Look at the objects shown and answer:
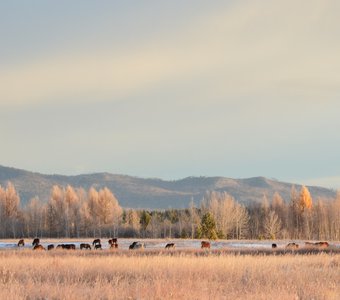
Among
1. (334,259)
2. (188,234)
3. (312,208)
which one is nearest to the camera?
(334,259)

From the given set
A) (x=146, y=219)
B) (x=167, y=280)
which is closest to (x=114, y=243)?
(x=167, y=280)

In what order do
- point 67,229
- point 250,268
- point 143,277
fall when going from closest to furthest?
point 143,277
point 250,268
point 67,229

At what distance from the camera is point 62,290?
1213 centimetres

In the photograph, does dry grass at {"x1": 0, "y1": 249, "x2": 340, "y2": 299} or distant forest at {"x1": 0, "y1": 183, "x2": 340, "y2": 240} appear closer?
dry grass at {"x1": 0, "y1": 249, "x2": 340, "y2": 299}

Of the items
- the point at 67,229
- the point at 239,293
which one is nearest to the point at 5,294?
the point at 239,293

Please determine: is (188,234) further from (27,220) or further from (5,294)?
(5,294)

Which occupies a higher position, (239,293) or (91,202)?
(91,202)

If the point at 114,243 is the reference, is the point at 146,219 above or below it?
above

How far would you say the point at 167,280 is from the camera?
43.4 ft

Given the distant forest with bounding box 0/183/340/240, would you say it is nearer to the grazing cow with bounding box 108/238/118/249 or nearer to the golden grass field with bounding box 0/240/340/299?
the grazing cow with bounding box 108/238/118/249

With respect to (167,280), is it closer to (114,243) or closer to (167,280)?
(167,280)

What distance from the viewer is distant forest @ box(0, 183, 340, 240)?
317 ft

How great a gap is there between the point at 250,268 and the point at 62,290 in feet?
24.2

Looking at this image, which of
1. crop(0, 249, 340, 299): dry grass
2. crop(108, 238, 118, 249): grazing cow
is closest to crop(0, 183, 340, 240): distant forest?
crop(108, 238, 118, 249): grazing cow
